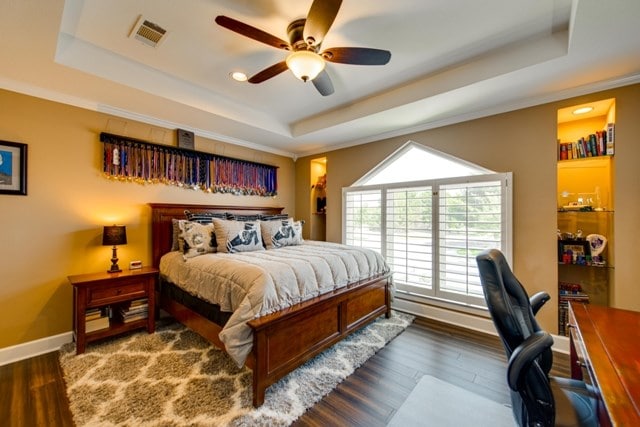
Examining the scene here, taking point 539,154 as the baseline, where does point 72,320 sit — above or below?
below

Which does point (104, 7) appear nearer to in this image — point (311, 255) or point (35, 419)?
point (311, 255)

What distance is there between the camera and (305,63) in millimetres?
1869

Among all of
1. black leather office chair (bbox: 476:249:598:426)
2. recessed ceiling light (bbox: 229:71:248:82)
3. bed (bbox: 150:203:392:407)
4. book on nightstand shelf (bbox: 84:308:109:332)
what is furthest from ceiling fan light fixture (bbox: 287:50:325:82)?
book on nightstand shelf (bbox: 84:308:109:332)

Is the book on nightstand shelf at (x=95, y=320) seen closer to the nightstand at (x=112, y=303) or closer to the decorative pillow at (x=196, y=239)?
the nightstand at (x=112, y=303)

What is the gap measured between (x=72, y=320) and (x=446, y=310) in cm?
407

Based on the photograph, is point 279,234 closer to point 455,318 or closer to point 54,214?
point 54,214

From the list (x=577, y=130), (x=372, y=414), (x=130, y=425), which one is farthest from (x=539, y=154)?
(x=130, y=425)

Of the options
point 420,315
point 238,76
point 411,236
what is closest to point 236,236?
point 238,76

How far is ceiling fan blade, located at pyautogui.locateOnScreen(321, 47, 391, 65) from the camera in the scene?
1860mm

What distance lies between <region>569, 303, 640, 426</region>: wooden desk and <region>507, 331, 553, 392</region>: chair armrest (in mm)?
168

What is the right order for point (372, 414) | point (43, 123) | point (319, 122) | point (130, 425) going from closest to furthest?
point (130, 425)
point (372, 414)
point (43, 123)
point (319, 122)

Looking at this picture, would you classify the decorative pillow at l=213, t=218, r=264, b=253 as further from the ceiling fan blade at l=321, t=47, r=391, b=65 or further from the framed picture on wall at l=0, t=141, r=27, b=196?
the ceiling fan blade at l=321, t=47, r=391, b=65

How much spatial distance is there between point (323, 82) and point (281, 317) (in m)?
1.92

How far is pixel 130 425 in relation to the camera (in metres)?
1.63
